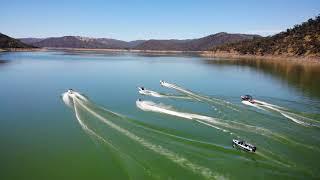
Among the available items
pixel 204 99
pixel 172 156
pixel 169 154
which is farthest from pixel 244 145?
pixel 204 99

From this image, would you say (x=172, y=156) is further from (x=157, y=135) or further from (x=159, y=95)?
(x=159, y=95)

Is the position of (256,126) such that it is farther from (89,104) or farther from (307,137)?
(89,104)

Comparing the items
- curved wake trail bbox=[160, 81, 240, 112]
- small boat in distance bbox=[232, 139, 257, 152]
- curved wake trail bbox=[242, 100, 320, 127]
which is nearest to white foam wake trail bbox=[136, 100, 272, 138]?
small boat in distance bbox=[232, 139, 257, 152]

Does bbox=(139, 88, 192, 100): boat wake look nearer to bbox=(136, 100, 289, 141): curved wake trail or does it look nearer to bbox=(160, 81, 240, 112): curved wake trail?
bbox=(160, 81, 240, 112): curved wake trail

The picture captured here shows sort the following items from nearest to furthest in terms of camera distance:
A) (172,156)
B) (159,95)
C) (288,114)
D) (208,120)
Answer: (172,156)
(208,120)
(288,114)
(159,95)

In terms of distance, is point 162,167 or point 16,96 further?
point 16,96

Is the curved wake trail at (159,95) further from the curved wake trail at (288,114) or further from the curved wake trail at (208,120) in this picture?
the curved wake trail at (288,114)

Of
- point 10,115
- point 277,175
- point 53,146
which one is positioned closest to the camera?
point 277,175

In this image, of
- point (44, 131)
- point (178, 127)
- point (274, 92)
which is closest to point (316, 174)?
point (178, 127)
